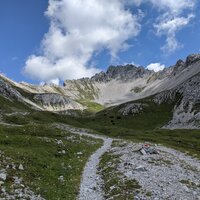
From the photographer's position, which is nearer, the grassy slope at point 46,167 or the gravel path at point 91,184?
the gravel path at point 91,184

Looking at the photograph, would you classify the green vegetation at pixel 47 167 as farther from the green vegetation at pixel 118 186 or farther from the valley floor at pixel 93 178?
the green vegetation at pixel 118 186

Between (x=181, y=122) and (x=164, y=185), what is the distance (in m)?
161

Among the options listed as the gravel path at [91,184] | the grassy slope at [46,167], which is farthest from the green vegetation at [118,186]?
the grassy slope at [46,167]

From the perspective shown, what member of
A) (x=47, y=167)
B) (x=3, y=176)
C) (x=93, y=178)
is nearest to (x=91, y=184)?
(x=93, y=178)

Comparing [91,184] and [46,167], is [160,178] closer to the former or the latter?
[91,184]

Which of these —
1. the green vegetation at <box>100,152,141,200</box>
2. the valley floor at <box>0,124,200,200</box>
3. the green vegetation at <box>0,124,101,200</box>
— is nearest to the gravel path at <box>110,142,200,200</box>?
the valley floor at <box>0,124,200,200</box>

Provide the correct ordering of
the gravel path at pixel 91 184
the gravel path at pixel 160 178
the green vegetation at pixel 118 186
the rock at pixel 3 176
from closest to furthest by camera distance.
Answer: the gravel path at pixel 160 178, the green vegetation at pixel 118 186, the gravel path at pixel 91 184, the rock at pixel 3 176

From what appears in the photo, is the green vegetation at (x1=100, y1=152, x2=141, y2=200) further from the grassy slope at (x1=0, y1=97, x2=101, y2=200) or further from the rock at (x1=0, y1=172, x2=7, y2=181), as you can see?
the rock at (x1=0, y1=172, x2=7, y2=181)

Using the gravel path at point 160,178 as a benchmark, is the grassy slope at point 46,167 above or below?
above

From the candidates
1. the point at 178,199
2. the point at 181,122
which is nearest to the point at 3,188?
the point at 178,199

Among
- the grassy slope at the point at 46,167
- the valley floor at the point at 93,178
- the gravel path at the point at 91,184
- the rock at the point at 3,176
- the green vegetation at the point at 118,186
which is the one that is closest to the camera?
the valley floor at the point at 93,178

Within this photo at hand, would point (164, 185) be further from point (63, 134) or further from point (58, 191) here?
point (63, 134)

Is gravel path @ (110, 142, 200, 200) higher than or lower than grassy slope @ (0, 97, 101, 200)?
lower

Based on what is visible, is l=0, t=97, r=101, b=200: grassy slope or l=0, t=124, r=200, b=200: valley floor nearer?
l=0, t=124, r=200, b=200: valley floor
